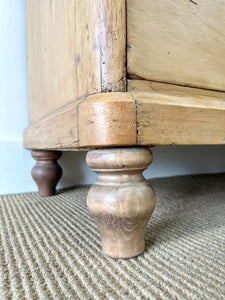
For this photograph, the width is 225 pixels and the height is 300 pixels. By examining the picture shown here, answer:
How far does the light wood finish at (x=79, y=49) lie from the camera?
358mm

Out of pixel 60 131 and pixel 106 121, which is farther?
pixel 60 131

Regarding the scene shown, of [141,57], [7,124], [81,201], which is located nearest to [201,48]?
[141,57]

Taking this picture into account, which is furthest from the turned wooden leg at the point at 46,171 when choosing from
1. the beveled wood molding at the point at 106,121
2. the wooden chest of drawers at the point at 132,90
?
the beveled wood molding at the point at 106,121

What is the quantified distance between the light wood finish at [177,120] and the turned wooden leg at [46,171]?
1.65ft

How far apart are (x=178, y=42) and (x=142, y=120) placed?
0.18 m

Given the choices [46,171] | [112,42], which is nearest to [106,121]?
[112,42]

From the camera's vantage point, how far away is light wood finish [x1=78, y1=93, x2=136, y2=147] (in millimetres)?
332

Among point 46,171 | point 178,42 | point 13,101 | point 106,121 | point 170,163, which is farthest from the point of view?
point 170,163

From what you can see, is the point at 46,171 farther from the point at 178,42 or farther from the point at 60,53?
A: the point at 178,42

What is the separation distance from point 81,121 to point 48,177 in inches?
19.1

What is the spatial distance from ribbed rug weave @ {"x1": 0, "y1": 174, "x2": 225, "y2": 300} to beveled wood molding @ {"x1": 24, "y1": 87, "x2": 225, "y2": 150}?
171 mm

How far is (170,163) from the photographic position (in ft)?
3.99

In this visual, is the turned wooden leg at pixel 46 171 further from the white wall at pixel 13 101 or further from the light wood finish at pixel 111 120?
the light wood finish at pixel 111 120

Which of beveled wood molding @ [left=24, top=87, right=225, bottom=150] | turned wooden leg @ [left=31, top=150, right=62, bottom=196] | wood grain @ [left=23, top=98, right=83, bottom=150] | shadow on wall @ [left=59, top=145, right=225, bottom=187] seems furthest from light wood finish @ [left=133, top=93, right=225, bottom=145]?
shadow on wall @ [left=59, top=145, right=225, bottom=187]
